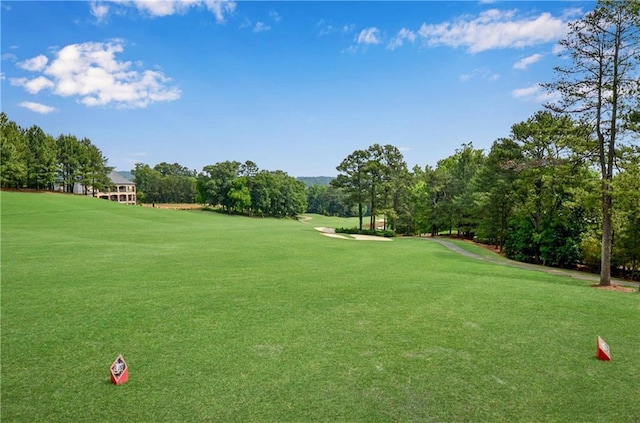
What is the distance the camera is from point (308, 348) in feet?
19.1

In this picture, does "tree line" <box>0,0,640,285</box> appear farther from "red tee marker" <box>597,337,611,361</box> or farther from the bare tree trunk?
"red tee marker" <box>597,337,611,361</box>

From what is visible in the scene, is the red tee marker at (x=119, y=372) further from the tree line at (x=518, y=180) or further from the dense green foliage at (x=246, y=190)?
the dense green foliage at (x=246, y=190)

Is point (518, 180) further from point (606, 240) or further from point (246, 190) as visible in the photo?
point (246, 190)

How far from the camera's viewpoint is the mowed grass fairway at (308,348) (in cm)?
422

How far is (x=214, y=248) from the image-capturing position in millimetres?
18438

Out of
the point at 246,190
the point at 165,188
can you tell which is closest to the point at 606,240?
the point at 246,190

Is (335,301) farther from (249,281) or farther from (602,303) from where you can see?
(602,303)

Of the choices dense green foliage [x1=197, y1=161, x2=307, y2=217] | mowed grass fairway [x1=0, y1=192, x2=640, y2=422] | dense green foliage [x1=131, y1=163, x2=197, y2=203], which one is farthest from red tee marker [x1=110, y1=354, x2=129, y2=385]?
dense green foliage [x1=131, y1=163, x2=197, y2=203]

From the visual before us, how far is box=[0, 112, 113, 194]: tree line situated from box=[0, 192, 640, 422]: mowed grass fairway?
156 feet

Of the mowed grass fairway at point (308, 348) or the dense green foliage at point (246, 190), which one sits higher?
the dense green foliage at point (246, 190)

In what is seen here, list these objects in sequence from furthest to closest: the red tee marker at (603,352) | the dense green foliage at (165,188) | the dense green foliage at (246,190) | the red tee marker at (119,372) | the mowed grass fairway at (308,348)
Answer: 1. the dense green foliage at (165,188)
2. the dense green foliage at (246,190)
3. the red tee marker at (603,352)
4. the red tee marker at (119,372)
5. the mowed grass fairway at (308,348)

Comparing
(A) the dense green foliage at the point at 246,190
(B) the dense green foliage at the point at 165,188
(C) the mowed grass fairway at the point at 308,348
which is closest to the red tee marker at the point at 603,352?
(C) the mowed grass fairway at the point at 308,348

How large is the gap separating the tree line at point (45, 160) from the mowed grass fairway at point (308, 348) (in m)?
47.4

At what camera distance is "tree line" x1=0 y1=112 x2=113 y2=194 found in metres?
46.5
